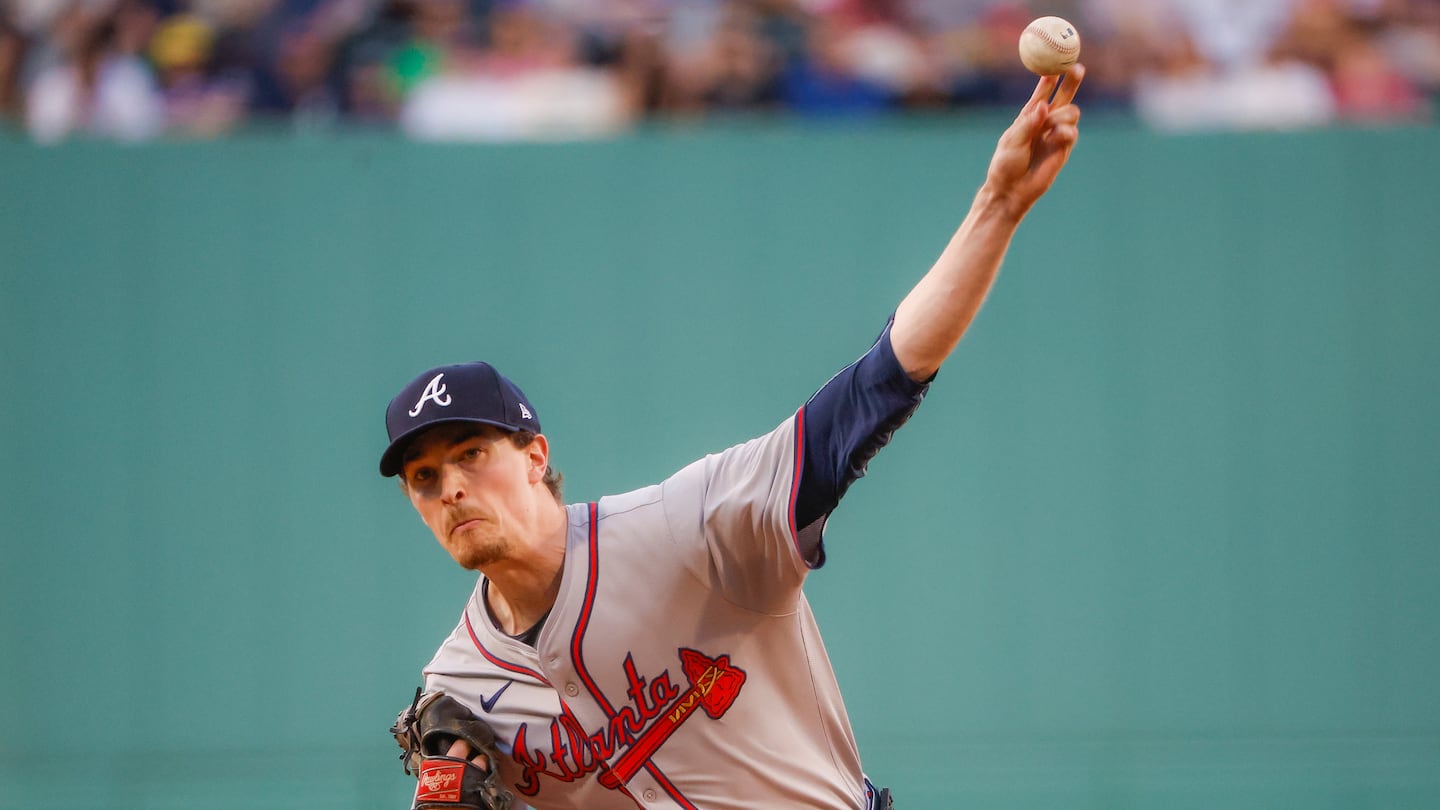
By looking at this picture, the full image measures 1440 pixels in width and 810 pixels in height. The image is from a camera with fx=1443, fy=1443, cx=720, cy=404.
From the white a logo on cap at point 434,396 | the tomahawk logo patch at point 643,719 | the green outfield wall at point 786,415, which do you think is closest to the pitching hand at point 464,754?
the tomahawk logo patch at point 643,719

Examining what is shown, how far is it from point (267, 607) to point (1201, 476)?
3833mm

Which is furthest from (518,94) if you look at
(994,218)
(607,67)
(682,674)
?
(994,218)

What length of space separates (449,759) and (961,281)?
4.37 feet

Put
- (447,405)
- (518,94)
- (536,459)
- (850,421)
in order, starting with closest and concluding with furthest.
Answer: (850,421) < (447,405) < (536,459) < (518,94)

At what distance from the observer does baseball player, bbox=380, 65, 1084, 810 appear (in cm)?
253

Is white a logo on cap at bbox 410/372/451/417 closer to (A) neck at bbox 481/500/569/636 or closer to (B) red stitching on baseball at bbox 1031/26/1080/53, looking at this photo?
(A) neck at bbox 481/500/569/636

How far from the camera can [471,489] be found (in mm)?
Answer: 2574

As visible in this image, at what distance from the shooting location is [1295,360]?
5914 millimetres

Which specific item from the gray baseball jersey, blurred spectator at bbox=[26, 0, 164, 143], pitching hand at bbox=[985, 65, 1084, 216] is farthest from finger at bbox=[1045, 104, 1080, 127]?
blurred spectator at bbox=[26, 0, 164, 143]

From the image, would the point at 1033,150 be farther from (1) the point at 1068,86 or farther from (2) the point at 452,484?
(2) the point at 452,484

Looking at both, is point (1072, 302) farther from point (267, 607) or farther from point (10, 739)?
point (10, 739)

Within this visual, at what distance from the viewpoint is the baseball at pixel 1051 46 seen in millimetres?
2088

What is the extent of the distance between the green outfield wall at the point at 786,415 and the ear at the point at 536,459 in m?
3.13

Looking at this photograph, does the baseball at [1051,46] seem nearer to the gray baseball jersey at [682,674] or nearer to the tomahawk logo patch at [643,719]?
the gray baseball jersey at [682,674]
